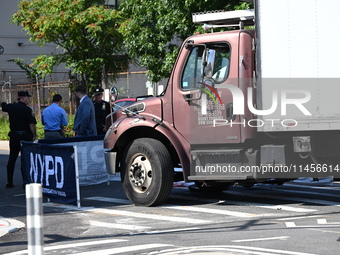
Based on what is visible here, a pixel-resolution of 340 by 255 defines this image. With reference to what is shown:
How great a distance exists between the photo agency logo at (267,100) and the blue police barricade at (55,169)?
7.27 feet

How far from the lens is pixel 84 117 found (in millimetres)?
15320

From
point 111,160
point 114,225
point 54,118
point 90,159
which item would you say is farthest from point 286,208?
point 54,118

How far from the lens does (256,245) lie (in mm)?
8102

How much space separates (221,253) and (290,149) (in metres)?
3.54

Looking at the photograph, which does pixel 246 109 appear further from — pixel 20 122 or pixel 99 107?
pixel 99 107

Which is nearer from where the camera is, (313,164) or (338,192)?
(313,164)

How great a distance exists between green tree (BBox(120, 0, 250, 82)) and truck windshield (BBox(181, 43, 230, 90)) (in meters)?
11.9

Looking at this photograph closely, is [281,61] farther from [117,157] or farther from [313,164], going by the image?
[117,157]

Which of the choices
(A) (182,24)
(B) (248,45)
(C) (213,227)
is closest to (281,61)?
(B) (248,45)

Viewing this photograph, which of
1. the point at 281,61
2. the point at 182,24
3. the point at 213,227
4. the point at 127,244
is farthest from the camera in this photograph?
the point at 182,24

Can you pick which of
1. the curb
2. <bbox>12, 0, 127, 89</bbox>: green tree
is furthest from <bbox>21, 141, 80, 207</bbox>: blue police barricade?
<bbox>12, 0, 127, 89</bbox>: green tree

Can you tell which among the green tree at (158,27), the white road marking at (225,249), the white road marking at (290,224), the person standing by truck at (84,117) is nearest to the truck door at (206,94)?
the white road marking at (290,224)

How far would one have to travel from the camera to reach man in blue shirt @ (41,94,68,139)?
1555 centimetres

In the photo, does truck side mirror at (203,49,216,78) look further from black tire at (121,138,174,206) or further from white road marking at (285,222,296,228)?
white road marking at (285,222,296,228)
